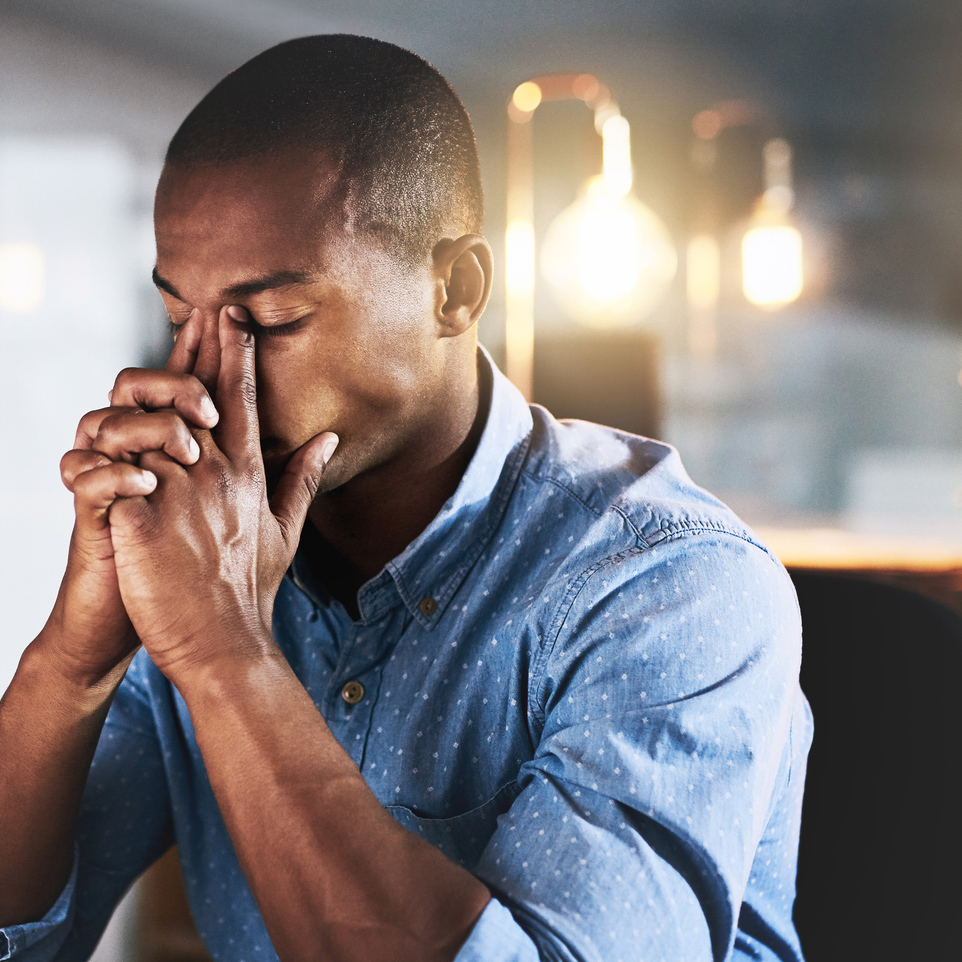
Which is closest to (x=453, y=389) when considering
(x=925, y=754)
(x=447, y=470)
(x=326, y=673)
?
(x=447, y=470)

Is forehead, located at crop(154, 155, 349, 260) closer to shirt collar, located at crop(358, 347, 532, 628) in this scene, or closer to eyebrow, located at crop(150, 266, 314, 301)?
eyebrow, located at crop(150, 266, 314, 301)

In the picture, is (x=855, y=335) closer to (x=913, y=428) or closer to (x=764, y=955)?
(x=913, y=428)

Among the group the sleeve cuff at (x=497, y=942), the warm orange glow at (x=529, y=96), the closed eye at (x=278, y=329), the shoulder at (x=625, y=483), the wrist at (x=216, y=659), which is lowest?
the sleeve cuff at (x=497, y=942)

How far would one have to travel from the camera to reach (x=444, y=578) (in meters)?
0.95

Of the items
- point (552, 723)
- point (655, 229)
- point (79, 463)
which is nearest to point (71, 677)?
point (79, 463)

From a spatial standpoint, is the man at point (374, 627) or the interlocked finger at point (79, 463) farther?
the interlocked finger at point (79, 463)

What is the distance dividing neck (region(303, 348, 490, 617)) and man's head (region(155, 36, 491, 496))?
0.08 ft

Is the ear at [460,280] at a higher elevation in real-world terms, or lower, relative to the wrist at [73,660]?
higher

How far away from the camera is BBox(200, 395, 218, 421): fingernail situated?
31.3 inches

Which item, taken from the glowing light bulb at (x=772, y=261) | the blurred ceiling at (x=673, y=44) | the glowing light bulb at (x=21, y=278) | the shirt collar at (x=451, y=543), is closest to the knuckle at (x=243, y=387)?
the shirt collar at (x=451, y=543)

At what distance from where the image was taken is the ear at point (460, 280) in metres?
0.98

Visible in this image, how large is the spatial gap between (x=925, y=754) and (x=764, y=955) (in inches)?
10.1

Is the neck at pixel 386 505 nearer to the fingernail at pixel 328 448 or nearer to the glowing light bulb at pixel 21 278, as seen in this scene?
A: the fingernail at pixel 328 448

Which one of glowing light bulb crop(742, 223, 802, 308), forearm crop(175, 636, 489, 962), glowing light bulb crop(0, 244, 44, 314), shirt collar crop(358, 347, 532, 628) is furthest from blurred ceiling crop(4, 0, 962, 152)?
forearm crop(175, 636, 489, 962)
